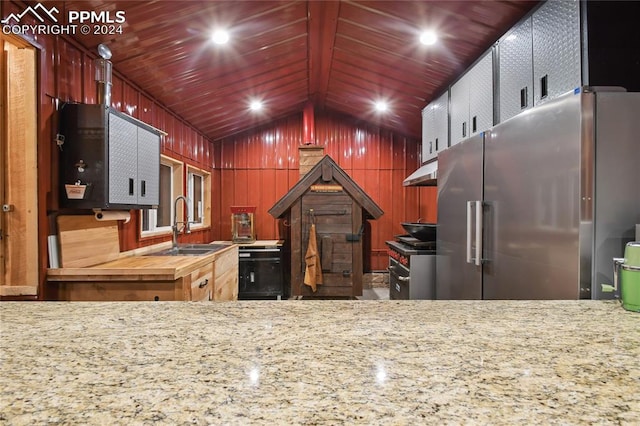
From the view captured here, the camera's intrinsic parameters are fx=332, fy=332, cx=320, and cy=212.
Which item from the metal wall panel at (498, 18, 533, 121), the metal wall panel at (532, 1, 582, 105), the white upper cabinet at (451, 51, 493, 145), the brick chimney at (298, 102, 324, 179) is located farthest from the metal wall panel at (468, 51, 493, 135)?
the brick chimney at (298, 102, 324, 179)

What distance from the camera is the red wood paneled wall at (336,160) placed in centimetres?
604

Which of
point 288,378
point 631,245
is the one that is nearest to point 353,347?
point 288,378

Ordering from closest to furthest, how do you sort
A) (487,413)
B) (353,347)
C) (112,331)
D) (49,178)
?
(487,413) → (353,347) → (112,331) → (49,178)

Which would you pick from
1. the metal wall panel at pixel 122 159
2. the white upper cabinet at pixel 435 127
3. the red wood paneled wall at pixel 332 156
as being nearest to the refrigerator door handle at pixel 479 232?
the white upper cabinet at pixel 435 127

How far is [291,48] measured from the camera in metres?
3.76

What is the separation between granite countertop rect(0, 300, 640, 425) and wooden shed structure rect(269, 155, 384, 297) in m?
3.59

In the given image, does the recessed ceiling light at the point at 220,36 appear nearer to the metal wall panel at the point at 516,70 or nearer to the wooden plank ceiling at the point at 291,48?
the wooden plank ceiling at the point at 291,48

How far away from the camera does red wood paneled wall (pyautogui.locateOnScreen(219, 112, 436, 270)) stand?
19.8 feet

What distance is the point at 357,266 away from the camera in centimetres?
469

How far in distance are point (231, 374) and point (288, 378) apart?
0.37 feet

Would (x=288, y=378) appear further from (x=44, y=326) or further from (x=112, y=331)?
(x=44, y=326)

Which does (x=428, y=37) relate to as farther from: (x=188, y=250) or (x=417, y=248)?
(x=188, y=250)

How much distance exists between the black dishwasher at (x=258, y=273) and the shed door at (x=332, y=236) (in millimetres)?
592

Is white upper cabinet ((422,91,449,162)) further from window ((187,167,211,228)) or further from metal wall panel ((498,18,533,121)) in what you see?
window ((187,167,211,228))
